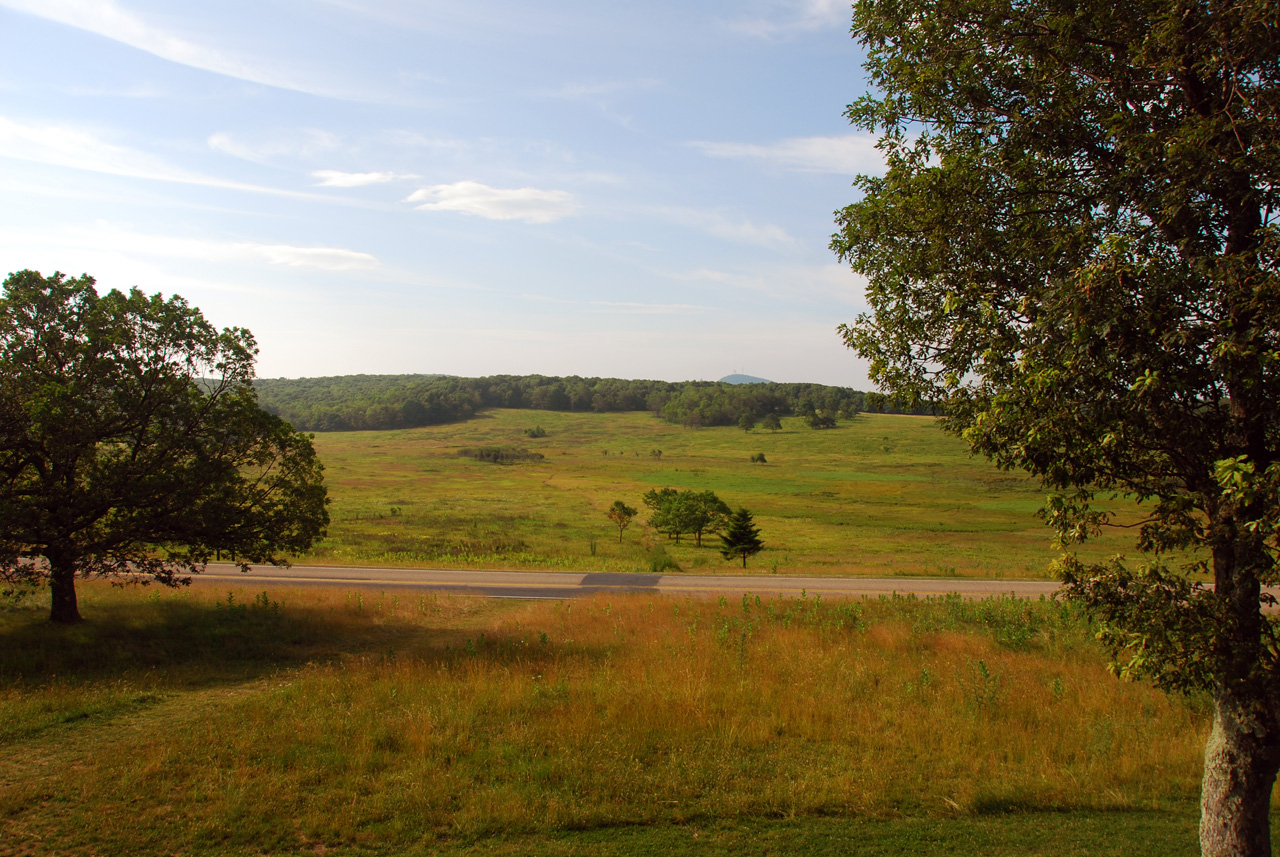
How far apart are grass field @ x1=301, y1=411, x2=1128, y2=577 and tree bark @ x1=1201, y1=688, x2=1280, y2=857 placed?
144 inches

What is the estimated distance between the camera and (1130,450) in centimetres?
610

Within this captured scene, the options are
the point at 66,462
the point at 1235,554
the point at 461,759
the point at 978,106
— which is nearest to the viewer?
the point at 1235,554

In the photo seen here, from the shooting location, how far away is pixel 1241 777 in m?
6.41

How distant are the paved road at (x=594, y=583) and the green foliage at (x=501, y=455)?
105 metres

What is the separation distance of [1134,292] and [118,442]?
20013 mm

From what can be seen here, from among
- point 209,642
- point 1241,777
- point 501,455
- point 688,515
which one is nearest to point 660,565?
point 209,642

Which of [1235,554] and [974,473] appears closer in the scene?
[1235,554]

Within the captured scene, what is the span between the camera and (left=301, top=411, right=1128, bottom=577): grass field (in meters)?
42.4

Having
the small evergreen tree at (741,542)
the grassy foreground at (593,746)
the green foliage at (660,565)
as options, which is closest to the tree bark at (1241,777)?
the grassy foreground at (593,746)

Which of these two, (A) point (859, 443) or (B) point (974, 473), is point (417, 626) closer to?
(B) point (974, 473)

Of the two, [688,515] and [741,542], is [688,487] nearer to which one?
[688,515]

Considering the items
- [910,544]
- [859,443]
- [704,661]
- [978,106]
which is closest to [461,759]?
[704,661]

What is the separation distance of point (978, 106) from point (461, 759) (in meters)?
10.6

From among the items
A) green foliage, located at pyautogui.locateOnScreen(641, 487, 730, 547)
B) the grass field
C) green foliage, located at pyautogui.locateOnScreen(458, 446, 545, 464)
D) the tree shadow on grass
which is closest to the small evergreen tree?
the grass field
